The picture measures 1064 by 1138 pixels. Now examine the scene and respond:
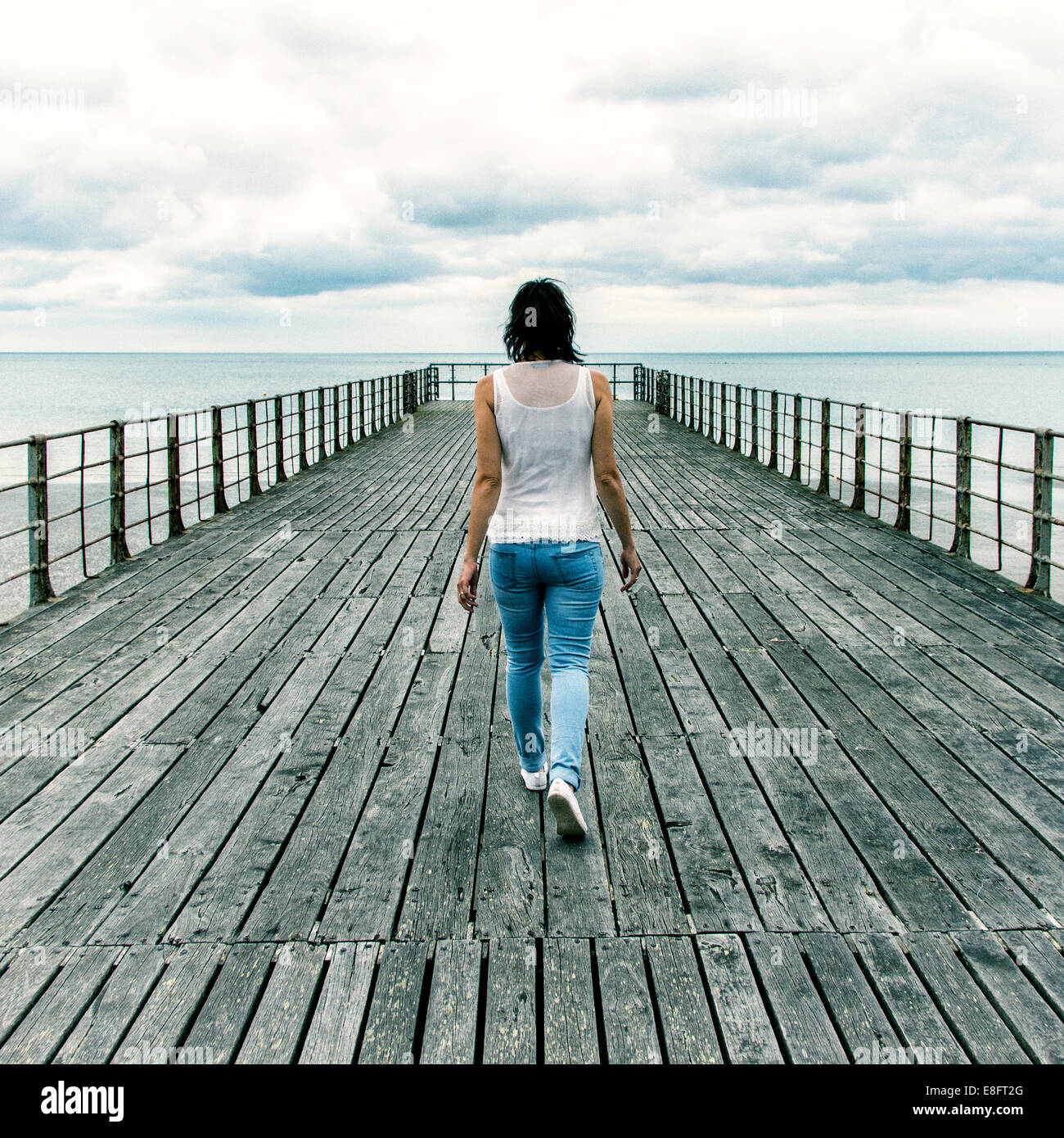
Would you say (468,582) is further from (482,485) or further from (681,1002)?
(681,1002)

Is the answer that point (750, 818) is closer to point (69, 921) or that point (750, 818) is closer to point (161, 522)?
point (69, 921)

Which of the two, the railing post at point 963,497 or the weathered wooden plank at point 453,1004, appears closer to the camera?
the weathered wooden plank at point 453,1004

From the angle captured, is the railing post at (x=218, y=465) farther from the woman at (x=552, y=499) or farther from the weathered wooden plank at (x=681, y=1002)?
the weathered wooden plank at (x=681, y=1002)

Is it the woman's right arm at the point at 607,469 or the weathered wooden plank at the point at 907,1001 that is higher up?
the woman's right arm at the point at 607,469

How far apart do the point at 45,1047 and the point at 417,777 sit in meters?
1.54

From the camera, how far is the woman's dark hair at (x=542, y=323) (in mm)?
2727

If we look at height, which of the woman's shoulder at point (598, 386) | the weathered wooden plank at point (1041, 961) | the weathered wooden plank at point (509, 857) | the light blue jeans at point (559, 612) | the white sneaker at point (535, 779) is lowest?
the weathered wooden plank at point (1041, 961)

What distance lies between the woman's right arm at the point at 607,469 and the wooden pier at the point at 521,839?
90 cm

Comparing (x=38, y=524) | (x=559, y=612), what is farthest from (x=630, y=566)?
(x=38, y=524)

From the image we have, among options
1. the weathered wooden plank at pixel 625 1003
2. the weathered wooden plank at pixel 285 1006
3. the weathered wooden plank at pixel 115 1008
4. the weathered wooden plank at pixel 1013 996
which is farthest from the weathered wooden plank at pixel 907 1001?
the weathered wooden plank at pixel 115 1008

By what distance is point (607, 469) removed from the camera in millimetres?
2852

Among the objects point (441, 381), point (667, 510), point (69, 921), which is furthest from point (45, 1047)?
point (441, 381)

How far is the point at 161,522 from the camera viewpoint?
25.0 metres

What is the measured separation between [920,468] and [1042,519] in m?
38.5
